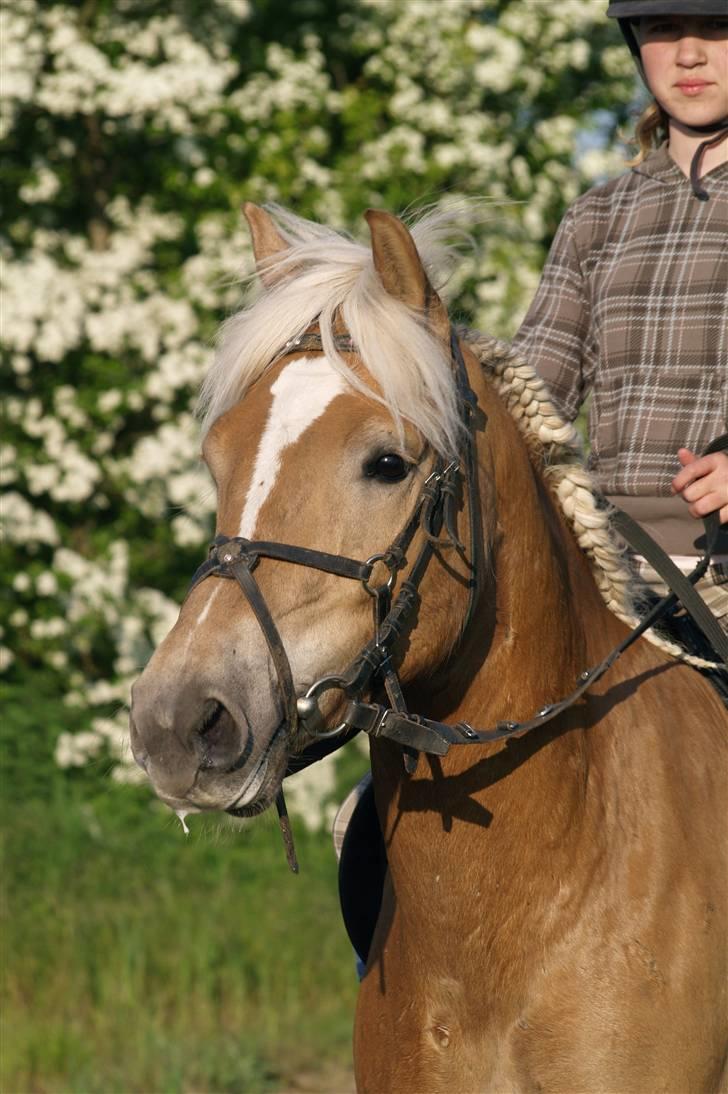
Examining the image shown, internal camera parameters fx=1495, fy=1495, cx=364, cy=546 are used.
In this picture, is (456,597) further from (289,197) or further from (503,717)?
(289,197)

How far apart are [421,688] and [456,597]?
0.22 meters

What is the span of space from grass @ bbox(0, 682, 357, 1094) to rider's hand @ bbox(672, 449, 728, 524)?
2823mm

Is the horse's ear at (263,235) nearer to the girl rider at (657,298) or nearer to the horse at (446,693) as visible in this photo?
the horse at (446,693)

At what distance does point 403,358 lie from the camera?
281 centimetres

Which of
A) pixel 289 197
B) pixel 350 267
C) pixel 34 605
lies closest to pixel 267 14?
pixel 289 197

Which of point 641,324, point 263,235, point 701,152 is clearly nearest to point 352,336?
point 263,235

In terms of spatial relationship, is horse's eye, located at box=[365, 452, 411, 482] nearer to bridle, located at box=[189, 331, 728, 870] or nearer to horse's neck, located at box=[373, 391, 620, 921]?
bridle, located at box=[189, 331, 728, 870]

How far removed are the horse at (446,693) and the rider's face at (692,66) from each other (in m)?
0.93

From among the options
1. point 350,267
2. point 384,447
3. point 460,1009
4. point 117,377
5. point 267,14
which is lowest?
point 460,1009

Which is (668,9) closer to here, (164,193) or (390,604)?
(390,604)

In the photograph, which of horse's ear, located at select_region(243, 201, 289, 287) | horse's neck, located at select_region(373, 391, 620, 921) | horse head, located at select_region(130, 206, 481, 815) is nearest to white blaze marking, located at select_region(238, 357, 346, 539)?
horse head, located at select_region(130, 206, 481, 815)

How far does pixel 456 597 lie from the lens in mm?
2889

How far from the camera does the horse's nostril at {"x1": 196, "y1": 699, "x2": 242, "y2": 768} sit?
251cm

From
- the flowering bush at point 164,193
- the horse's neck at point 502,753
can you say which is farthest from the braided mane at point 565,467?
the flowering bush at point 164,193
